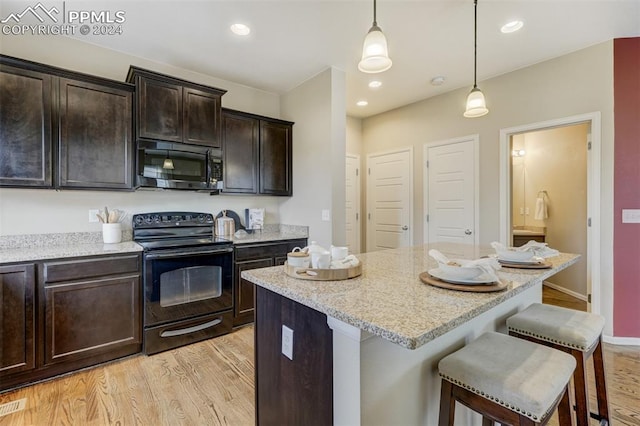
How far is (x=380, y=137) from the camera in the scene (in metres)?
4.98

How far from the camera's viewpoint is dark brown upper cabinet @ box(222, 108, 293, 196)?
348 cm

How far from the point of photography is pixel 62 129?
245 cm

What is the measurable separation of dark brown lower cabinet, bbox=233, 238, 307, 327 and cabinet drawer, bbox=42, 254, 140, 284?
92 cm

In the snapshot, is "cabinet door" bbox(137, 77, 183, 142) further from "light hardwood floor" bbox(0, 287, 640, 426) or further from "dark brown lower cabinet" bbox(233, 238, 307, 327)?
"light hardwood floor" bbox(0, 287, 640, 426)

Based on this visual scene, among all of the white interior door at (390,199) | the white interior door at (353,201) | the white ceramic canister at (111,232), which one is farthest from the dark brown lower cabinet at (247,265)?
the white interior door at (390,199)

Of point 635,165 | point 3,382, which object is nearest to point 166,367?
point 3,382

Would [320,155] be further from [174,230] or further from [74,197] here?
[74,197]

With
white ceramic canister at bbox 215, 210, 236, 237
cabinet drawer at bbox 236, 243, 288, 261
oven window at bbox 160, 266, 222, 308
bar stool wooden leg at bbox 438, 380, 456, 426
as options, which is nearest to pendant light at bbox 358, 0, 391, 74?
bar stool wooden leg at bbox 438, 380, 456, 426

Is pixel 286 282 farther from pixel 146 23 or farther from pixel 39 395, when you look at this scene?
pixel 146 23

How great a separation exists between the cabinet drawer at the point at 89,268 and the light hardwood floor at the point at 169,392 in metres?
0.76

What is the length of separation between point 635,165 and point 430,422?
3.09 metres

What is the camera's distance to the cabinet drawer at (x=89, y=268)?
219 cm

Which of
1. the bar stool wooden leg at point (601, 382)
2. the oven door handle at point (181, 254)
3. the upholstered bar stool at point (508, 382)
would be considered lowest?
the bar stool wooden leg at point (601, 382)

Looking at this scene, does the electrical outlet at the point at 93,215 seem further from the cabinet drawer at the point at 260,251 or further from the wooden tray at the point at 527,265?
the wooden tray at the point at 527,265
